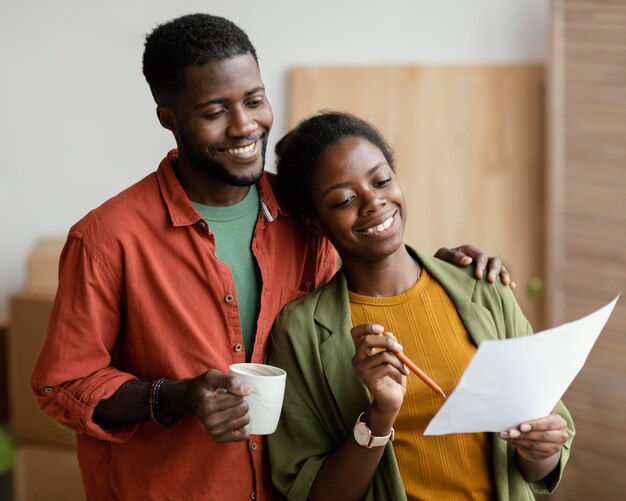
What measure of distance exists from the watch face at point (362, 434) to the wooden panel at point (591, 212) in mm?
1706

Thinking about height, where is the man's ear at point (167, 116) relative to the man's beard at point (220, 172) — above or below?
above

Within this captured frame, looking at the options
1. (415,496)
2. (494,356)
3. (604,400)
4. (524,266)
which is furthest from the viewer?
(524,266)

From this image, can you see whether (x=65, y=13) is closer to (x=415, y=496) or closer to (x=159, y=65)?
(x=159, y=65)

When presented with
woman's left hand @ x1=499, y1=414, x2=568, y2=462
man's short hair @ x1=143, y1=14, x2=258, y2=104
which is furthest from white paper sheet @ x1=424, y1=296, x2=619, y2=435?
man's short hair @ x1=143, y1=14, x2=258, y2=104

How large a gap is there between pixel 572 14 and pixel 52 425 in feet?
7.63

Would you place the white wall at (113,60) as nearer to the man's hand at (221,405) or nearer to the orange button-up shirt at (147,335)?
the orange button-up shirt at (147,335)

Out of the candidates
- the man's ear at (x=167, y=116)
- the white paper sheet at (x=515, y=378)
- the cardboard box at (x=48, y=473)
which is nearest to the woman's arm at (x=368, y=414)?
the white paper sheet at (x=515, y=378)

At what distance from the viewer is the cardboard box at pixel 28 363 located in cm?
291

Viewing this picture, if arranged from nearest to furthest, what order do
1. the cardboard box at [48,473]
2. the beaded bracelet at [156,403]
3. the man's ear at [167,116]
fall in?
the beaded bracelet at [156,403] → the man's ear at [167,116] → the cardboard box at [48,473]

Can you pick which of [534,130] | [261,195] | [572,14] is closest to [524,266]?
[534,130]

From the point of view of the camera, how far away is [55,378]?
1.51 metres

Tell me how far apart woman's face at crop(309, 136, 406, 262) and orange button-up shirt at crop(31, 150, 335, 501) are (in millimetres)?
170

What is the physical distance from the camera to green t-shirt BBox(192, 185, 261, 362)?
5.24ft

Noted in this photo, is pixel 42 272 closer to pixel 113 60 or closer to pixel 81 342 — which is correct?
pixel 113 60
